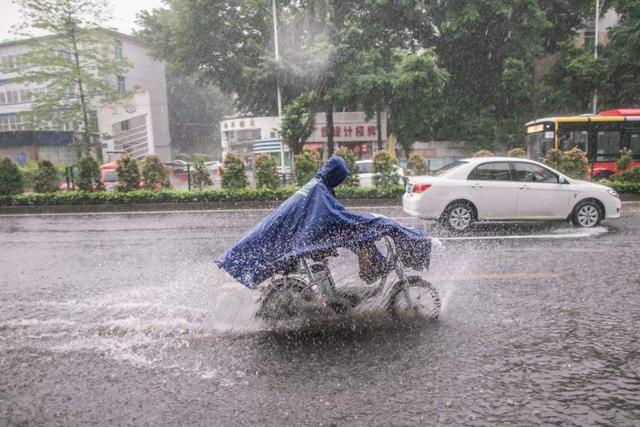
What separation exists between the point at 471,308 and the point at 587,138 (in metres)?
16.9

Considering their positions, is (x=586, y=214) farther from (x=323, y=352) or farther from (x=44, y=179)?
(x=44, y=179)

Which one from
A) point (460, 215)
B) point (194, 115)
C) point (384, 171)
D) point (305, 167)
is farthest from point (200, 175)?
point (194, 115)

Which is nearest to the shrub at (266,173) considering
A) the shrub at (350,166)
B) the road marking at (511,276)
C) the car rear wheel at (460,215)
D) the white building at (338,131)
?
the shrub at (350,166)

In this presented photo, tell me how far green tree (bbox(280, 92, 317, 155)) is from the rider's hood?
2169cm

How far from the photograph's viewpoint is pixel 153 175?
57.6 ft

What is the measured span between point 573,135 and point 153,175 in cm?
1630

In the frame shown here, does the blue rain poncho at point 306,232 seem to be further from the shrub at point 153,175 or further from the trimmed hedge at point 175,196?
the shrub at point 153,175

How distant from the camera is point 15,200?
56.9 ft

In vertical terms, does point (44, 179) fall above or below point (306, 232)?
above

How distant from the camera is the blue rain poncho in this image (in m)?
4.29

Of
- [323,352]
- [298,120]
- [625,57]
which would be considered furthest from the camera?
[298,120]

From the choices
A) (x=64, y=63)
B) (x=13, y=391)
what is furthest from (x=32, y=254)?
(x=64, y=63)

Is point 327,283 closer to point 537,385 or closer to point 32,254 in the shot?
point 537,385

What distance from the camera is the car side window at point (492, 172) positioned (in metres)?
10.1
